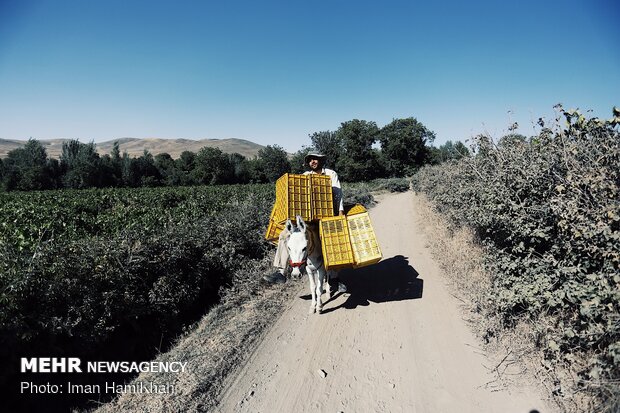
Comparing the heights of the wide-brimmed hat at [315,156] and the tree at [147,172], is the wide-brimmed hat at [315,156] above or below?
below

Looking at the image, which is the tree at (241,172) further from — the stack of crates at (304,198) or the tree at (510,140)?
the tree at (510,140)

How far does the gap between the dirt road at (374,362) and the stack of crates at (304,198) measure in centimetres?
221

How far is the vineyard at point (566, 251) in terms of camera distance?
3543 millimetres

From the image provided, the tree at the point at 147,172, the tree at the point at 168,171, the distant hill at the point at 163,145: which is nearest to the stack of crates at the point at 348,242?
the tree at the point at 147,172

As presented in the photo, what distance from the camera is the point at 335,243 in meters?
6.15

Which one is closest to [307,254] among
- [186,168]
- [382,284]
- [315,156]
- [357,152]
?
[315,156]

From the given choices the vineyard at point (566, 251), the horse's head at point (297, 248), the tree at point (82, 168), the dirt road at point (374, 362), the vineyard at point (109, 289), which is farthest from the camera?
the tree at point (82, 168)

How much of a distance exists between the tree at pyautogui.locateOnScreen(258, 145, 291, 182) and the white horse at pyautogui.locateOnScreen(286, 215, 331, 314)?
59.7 m

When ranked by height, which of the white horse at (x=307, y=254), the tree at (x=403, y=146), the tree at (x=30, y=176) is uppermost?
the tree at (x=403, y=146)

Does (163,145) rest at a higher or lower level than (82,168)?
higher

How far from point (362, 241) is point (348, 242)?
30 cm

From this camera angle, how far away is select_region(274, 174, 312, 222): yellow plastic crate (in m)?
6.16

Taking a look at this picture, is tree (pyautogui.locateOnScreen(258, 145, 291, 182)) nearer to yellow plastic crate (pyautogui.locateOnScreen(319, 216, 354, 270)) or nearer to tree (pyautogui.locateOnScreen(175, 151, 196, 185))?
tree (pyautogui.locateOnScreen(175, 151, 196, 185))

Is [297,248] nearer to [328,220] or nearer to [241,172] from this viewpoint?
[328,220]
